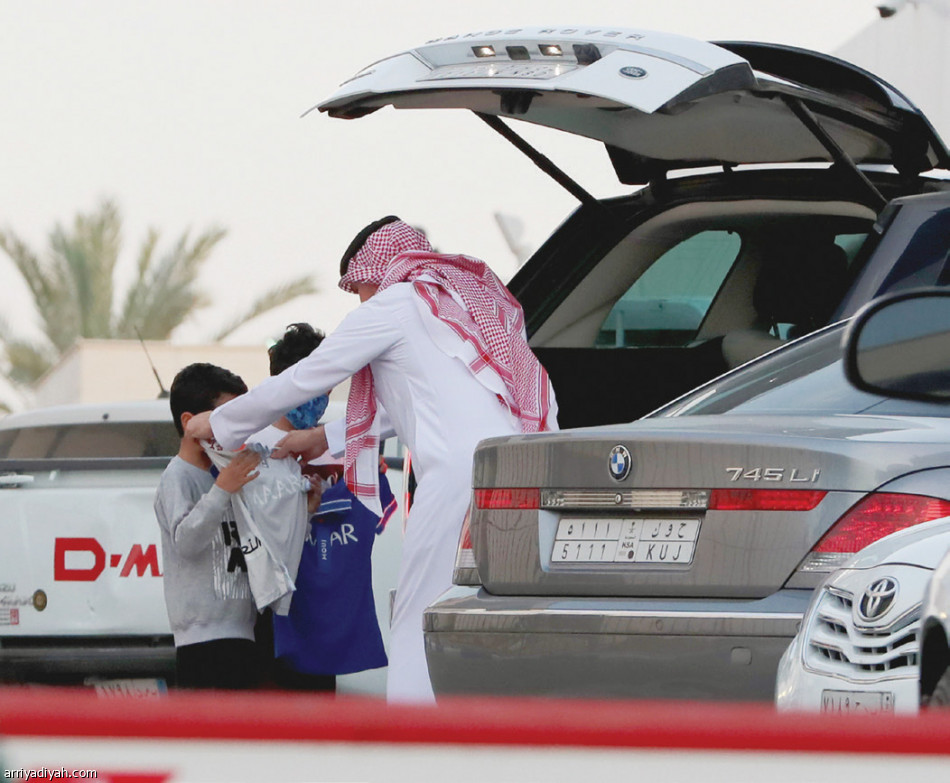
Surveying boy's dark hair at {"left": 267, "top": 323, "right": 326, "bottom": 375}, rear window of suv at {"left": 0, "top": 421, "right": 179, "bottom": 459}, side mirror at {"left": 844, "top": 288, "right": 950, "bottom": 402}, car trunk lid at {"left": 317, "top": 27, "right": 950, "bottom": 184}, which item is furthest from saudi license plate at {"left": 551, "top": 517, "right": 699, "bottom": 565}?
rear window of suv at {"left": 0, "top": 421, "right": 179, "bottom": 459}

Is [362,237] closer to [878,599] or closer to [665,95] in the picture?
[665,95]

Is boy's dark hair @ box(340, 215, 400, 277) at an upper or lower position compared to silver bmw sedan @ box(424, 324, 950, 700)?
upper

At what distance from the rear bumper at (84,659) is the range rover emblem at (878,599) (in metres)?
3.41

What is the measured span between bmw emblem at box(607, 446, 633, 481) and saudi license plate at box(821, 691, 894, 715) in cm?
125

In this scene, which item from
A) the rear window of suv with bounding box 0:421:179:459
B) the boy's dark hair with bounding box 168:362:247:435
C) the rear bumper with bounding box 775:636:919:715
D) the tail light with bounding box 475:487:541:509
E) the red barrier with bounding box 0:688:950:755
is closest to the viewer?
the red barrier with bounding box 0:688:950:755

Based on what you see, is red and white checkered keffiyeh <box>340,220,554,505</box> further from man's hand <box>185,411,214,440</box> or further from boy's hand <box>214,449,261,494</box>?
man's hand <box>185,411,214,440</box>

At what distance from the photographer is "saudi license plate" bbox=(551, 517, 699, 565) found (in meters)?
Result: 3.92

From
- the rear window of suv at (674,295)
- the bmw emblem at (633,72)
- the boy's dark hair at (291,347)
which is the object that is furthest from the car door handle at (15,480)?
the bmw emblem at (633,72)

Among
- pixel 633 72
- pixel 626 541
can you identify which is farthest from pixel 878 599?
pixel 633 72

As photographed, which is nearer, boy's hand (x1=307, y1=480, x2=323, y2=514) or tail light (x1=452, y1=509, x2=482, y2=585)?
tail light (x1=452, y1=509, x2=482, y2=585)

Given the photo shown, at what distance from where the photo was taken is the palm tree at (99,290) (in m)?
26.2

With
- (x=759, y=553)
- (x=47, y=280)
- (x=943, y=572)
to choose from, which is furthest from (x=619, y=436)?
(x=47, y=280)

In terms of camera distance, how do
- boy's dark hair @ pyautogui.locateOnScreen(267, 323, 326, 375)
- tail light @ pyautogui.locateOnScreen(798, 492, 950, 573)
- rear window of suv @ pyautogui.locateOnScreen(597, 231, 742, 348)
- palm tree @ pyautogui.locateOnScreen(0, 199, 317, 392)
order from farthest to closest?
palm tree @ pyautogui.locateOnScreen(0, 199, 317, 392), rear window of suv @ pyautogui.locateOnScreen(597, 231, 742, 348), boy's dark hair @ pyautogui.locateOnScreen(267, 323, 326, 375), tail light @ pyautogui.locateOnScreen(798, 492, 950, 573)

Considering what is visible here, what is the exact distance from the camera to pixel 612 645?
3869 millimetres
